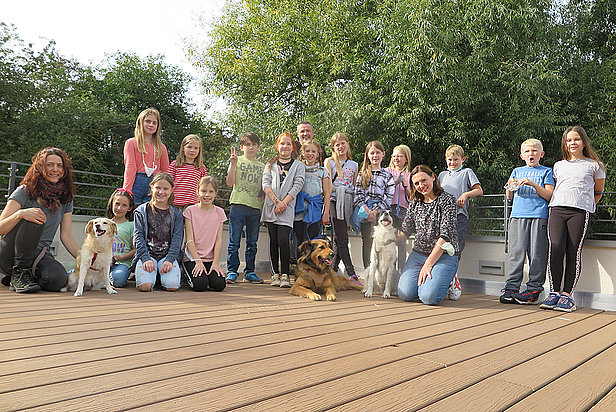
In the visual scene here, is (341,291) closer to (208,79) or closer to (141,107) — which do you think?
(208,79)

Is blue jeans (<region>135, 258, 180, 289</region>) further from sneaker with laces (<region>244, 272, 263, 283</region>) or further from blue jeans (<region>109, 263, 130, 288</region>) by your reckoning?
sneaker with laces (<region>244, 272, 263, 283</region>)

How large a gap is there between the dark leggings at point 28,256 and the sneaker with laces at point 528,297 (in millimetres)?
4371

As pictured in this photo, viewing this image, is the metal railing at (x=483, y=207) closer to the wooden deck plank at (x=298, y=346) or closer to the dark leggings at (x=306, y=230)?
the dark leggings at (x=306, y=230)

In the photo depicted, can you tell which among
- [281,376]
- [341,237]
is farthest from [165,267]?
[281,376]

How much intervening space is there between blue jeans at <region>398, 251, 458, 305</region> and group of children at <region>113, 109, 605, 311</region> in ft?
1.57

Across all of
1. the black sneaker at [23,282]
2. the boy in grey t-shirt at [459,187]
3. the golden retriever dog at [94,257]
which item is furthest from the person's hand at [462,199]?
the black sneaker at [23,282]

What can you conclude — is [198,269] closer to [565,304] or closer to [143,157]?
[143,157]

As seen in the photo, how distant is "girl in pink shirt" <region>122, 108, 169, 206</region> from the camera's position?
4.83 metres

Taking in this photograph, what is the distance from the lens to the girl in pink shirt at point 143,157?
15.9 feet

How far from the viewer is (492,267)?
5.57 m

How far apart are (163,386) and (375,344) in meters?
1.24

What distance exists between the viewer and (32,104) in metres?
17.3

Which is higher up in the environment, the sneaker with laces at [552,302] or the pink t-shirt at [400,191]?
the pink t-shirt at [400,191]

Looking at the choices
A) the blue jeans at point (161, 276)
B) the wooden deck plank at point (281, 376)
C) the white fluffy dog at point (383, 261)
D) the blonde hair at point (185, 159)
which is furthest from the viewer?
the blonde hair at point (185, 159)
